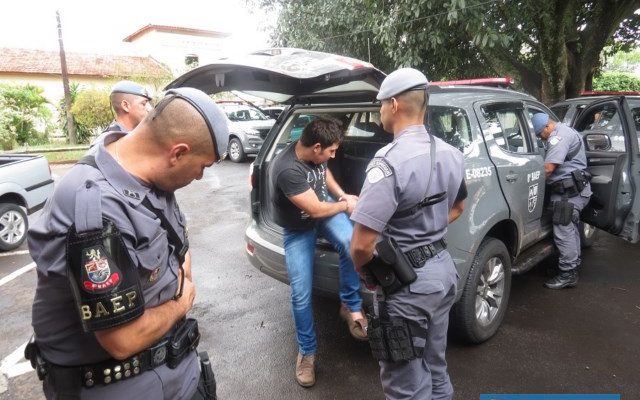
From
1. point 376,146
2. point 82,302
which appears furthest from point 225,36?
point 82,302

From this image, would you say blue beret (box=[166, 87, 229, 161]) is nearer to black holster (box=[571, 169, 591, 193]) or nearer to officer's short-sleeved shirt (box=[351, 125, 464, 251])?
officer's short-sleeved shirt (box=[351, 125, 464, 251])

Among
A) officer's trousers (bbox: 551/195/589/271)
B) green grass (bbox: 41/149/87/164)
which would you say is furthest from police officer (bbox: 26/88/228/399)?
green grass (bbox: 41/149/87/164)

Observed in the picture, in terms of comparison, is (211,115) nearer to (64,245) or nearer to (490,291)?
(64,245)

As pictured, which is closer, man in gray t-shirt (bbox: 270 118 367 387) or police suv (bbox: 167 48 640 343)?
police suv (bbox: 167 48 640 343)

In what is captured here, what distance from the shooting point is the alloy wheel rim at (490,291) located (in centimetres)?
303

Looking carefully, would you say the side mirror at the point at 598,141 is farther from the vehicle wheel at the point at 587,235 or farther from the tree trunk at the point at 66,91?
the tree trunk at the point at 66,91

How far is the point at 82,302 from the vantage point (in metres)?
1.11

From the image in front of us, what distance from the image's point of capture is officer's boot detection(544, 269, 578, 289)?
12.9 feet

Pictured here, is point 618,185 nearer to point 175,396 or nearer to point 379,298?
point 379,298

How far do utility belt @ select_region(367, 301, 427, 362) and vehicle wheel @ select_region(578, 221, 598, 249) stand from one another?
3735 millimetres

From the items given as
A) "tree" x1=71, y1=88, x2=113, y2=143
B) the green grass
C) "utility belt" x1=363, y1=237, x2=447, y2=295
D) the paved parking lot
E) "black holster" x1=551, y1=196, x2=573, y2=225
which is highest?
"tree" x1=71, y1=88, x2=113, y2=143

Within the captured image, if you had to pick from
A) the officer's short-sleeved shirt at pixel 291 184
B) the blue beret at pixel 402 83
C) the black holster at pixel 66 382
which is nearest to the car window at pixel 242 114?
the officer's short-sleeved shirt at pixel 291 184

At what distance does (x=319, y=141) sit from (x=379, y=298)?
1072mm

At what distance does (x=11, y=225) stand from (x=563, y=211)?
632 cm
